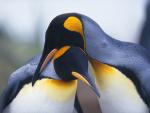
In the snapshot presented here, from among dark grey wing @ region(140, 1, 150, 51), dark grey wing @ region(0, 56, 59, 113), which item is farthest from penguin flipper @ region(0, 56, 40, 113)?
dark grey wing @ region(140, 1, 150, 51)

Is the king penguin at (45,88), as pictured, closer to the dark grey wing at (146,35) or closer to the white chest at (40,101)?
the white chest at (40,101)

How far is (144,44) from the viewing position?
7.49ft

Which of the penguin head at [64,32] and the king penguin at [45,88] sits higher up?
the penguin head at [64,32]

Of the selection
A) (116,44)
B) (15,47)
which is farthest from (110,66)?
(15,47)

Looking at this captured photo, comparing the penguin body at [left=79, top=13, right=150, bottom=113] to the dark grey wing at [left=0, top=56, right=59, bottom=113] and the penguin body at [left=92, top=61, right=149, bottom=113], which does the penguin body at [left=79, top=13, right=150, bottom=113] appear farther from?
the dark grey wing at [left=0, top=56, right=59, bottom=113]

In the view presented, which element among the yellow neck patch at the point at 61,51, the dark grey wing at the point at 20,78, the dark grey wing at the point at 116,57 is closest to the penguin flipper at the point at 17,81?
the dark grey wing at the point at 20,78

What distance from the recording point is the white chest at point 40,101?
2.11m

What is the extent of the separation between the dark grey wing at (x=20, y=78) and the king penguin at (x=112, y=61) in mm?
78

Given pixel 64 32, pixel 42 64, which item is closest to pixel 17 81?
pixel 42 64

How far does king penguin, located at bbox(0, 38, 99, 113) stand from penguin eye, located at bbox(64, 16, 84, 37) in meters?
0.08

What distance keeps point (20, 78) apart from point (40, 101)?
0.31ft

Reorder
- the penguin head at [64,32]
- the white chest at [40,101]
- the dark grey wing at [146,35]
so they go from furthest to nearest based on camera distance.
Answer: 1. the dark grey wing at [146,35]
2. the white chest at [40,101]
3. the penguin head at [64,32]

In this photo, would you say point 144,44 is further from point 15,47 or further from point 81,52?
point 15,47

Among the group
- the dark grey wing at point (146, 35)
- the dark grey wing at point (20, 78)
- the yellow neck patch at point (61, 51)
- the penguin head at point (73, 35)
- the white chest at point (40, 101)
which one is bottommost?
the white chest at point (40, 101)
